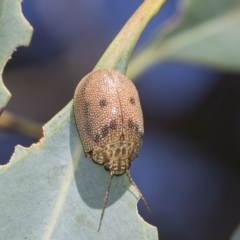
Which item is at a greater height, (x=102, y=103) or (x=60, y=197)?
(x=102, y=103)

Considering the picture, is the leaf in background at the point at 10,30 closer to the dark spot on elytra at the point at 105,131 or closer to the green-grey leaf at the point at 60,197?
the green-grey leaf at the point at 60,197

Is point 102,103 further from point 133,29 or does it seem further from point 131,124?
point 133,29

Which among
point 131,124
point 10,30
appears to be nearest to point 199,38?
point 131,124

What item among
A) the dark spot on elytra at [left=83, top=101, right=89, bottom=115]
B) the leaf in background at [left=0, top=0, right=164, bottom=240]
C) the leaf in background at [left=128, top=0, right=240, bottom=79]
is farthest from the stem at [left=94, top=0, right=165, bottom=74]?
the leaf in background at [left=128, top=0, right=240, bottom=79]

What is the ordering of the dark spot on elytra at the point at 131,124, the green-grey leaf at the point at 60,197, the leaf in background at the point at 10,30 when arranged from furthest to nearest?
the dark spot on elytra at the point at 131,124 → the leaf in background at the point at 10,30 → the green-grey leaf at the point at 60,197

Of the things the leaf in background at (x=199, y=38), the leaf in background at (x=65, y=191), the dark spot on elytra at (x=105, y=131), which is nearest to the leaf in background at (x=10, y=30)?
the leaf in background at (x=65, y=191)

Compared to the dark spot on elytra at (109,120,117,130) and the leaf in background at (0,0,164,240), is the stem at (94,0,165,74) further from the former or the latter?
the dark spot on elytra at (109,120,117,130)
